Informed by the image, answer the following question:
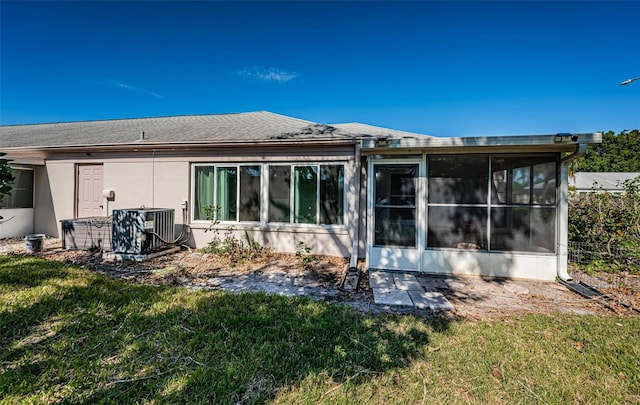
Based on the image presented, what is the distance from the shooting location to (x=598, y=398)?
208cm

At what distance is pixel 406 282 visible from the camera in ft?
15.9

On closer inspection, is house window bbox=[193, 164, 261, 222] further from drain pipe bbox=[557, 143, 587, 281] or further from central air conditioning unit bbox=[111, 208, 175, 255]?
drain pipe bbox=[557, 143, 587, 281]

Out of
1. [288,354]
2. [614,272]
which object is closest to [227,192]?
[288,354]

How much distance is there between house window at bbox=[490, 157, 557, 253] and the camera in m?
5.02

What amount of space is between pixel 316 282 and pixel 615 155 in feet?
168

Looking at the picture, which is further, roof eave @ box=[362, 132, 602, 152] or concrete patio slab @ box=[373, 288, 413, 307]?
roof eave @ box=[362, 132, 602, 152]

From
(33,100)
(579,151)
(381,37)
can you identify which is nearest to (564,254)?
(579,151)

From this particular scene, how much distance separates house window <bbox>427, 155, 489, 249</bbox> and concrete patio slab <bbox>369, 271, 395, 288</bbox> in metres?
1.11

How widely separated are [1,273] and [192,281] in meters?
3.30

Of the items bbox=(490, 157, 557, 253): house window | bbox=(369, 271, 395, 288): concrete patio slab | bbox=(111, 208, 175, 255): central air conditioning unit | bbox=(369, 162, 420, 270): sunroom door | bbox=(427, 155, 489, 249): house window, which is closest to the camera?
bbox=(369, 271, 395, 288): concrete patio slab

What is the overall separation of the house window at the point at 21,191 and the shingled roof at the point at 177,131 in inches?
33.7

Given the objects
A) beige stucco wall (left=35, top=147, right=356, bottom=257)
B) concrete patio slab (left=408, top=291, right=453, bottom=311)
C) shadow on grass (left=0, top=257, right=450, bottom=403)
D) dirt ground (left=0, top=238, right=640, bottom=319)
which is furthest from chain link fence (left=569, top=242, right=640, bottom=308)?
beige stucco wall (left=35, top=147, right=356, bottom=257)

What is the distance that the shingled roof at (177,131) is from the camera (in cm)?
692

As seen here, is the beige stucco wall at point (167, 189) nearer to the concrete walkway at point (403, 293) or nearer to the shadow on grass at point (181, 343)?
the concrete walkway at point (403, 293)
